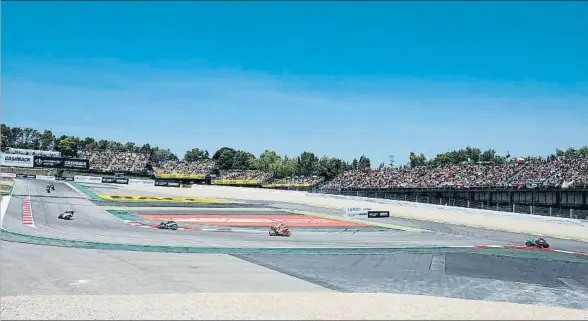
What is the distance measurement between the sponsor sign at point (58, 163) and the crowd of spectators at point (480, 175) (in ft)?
160

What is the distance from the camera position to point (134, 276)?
2041 cm

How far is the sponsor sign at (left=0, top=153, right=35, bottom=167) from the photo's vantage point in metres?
88.2

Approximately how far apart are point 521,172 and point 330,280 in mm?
46382

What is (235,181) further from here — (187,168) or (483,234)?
(483,234)

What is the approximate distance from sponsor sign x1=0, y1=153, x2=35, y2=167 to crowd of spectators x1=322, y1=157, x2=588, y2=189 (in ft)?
172

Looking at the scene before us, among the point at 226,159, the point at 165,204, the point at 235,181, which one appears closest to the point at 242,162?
the point at 226,159

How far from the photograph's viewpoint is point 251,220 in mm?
52312

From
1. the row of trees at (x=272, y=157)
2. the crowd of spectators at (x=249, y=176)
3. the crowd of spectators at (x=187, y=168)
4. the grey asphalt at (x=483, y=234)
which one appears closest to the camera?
the grey asphalt at (x=483, y=234)

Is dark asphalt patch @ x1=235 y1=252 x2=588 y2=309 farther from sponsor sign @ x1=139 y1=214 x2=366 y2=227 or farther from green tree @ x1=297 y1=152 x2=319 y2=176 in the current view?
green tree @ x1=297 y1=152 x2=319 y2=176

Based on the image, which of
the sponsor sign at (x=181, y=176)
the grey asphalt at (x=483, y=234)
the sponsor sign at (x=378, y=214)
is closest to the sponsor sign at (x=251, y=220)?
the sponsor sign at (x=378, y=214)

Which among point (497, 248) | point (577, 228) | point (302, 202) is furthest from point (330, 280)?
→ point (302, 202)

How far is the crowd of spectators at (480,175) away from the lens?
5447 cm

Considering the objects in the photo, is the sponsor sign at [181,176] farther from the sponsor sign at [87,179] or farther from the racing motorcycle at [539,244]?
the racing motorcycle at [539,244]

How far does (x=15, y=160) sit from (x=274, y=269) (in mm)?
80964
